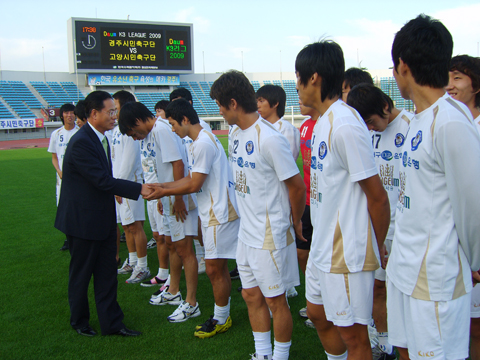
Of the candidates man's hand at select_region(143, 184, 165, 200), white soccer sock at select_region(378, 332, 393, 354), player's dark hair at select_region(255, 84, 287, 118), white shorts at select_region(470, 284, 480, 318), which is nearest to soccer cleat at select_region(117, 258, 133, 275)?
man's hand at select_region(143, 184, 165, 200)

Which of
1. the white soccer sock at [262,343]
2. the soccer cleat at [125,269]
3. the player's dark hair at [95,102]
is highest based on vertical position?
the player's dark hair at [95,102]

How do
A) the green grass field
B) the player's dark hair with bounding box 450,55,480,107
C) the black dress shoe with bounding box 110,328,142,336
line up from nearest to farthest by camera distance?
the player's dark hair with bounding box 450,55,480,107, the green grass field, the black dress shoe with bounding box 110,328,142,336

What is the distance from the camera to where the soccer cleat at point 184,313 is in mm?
3824

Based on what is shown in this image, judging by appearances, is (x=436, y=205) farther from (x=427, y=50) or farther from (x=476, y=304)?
(x=476, y=304)

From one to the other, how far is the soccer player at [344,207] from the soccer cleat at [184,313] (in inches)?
85.4

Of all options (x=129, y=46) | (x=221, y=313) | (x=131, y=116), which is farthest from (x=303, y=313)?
(x=129, y=46)

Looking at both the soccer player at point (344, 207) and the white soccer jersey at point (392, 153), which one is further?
the white soccer jersey at point (392, 153)

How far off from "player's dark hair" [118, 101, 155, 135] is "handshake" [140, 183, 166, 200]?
922 millimetres

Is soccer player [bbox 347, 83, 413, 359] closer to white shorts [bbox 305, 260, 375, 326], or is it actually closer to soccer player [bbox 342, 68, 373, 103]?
soccer player [bbox 342, 68, 373, 103]

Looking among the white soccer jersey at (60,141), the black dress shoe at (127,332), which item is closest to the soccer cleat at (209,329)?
the black dress shoe at (127,332)

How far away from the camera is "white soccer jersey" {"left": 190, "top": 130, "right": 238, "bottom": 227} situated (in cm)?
333

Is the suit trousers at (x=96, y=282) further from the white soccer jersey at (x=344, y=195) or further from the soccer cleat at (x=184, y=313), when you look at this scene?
the white soccer jersey at (x=344, y=195)

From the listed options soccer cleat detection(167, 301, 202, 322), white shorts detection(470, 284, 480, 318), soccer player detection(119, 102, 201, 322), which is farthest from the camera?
soccer player detection(119, 102, 201, 322)

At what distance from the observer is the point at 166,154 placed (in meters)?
4.00
